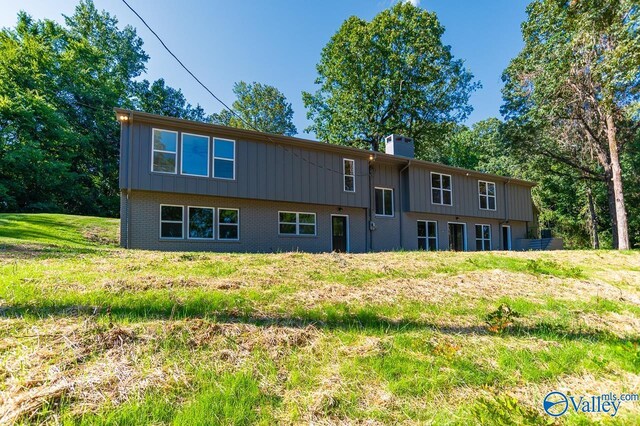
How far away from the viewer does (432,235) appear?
18141 millimetres

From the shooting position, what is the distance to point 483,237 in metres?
19.9

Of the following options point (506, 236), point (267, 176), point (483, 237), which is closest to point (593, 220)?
point (506, 236)

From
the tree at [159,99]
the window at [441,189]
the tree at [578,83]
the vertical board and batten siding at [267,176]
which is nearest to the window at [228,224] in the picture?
the vertical board and batten siding at [267,176]

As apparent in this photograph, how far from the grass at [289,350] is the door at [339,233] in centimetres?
960

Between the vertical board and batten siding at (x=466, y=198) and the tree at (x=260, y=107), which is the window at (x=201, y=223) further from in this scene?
the tree at (x=260, y=107)

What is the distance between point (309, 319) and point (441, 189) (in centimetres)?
1597

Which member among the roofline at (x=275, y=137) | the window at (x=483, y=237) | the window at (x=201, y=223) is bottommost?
the window at (x=483, y=237)

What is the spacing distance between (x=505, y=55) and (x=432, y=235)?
1231 centimetres

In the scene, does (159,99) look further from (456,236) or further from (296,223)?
(456,236)

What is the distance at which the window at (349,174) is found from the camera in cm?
1552

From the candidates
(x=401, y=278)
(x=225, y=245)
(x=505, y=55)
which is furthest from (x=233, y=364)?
(x=505, y=55)

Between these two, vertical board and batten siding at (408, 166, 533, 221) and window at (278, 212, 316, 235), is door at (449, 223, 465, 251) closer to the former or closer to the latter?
vertical board and batten siding at (408, 166, 533, 221)

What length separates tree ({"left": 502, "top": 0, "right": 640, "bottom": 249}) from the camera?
1175 centimetres

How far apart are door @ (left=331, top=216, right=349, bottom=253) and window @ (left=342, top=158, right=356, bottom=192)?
4.55 ft
